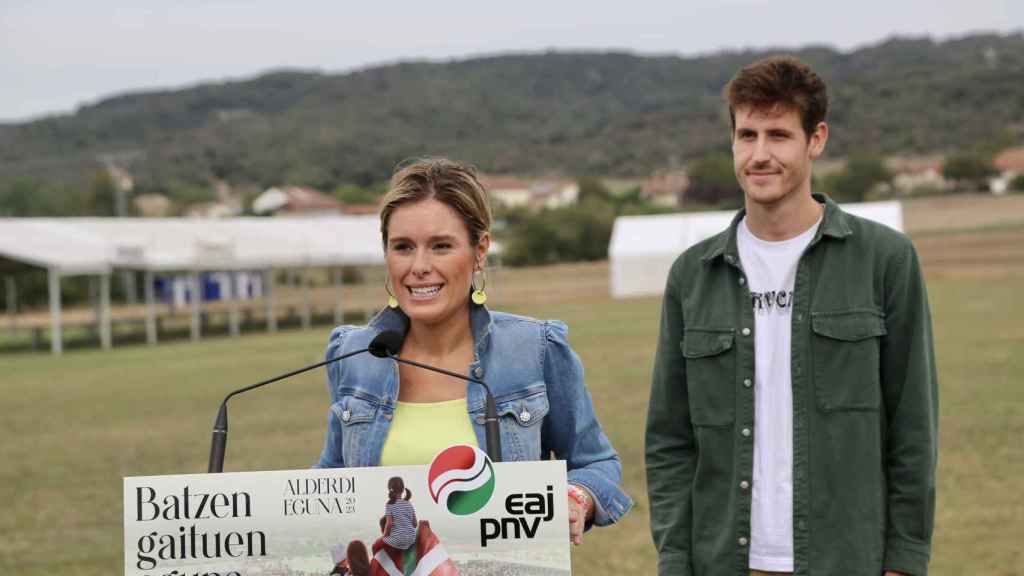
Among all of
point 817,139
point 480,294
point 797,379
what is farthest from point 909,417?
point 480,294

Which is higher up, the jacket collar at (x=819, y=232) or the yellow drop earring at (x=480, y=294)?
the jacket collar at (x=819, y=232)

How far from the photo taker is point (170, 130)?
183 m

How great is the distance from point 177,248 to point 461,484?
45036mm

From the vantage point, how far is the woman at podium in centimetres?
298

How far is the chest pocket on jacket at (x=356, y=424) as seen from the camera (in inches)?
121

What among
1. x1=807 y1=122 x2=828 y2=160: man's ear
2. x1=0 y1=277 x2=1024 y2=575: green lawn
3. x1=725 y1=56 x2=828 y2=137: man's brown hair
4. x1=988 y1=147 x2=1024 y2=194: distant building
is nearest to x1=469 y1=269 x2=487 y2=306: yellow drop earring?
x1=725 y1=56 x2=828 y2=137: man's brown hair

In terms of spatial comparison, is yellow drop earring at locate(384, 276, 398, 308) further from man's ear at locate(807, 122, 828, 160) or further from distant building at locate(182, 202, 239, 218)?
distant building at locate(182, 202, 239, 218)

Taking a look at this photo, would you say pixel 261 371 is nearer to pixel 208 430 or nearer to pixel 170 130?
pixel 208 430

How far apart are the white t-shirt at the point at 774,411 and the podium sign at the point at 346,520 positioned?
997mm

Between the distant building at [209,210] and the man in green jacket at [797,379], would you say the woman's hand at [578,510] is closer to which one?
the man in green jacket at [797,379]

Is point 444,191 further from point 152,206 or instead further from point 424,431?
point 152,206

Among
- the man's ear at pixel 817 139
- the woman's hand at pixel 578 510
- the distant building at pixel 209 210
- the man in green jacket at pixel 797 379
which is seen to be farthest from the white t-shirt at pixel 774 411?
the distant building at pixel 209 210

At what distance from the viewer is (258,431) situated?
16.6 meters

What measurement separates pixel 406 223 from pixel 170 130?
187 meters
